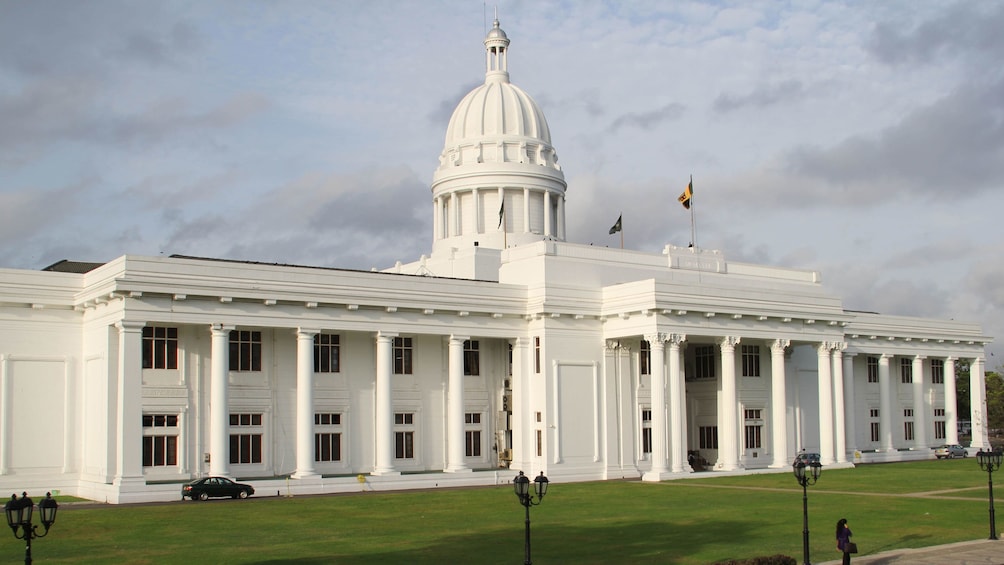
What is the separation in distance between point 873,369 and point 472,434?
1416 inches

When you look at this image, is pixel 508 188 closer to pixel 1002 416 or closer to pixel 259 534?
pixel 259 534

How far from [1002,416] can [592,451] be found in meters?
81.0

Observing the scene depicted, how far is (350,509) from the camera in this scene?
139ft

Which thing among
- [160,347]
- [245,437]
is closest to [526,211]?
[245,437]

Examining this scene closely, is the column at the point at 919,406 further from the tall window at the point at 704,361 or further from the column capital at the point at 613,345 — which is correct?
the column capital at the point at 613,345

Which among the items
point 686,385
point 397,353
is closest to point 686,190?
point 686,385

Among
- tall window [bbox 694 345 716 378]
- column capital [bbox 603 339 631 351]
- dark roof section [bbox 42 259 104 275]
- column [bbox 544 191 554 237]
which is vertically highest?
column [bbox 544 191 554 237]

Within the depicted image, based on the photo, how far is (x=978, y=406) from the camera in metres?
83.3

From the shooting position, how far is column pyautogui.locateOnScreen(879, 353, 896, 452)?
77.9 meters

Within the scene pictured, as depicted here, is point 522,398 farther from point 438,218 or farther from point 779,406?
point 438,218

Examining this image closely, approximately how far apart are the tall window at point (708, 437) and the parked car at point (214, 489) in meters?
29.4

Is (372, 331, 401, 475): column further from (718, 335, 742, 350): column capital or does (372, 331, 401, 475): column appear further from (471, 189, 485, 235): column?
(471, 189, 485, 235): column

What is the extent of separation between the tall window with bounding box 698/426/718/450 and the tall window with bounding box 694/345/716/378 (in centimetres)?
317

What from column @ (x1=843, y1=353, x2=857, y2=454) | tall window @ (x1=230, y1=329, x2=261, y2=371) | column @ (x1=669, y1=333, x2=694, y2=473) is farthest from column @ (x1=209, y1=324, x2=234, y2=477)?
column @ (x1=843, y1=353, x2=857, y2=454)
